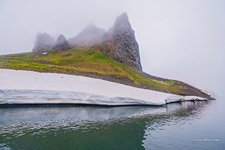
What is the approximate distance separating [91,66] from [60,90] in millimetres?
37127

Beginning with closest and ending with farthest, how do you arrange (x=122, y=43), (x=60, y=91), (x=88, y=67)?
(x=60, y=91)
(x=88, y=67)
(x=122, y=43)

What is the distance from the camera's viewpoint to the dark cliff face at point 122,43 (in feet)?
372

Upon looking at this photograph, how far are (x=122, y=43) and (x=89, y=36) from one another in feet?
103

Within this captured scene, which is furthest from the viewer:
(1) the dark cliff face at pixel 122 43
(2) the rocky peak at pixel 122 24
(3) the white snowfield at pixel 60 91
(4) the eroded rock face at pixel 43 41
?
(4) the eroded rock face at pixel 43 41

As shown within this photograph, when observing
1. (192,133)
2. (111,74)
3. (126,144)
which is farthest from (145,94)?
(126,144)

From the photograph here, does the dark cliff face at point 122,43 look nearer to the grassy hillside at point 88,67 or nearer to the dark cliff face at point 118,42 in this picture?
the dark cliff face at point 118,42

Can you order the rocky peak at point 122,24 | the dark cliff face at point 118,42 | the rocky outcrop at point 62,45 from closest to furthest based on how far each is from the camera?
the dark cliff face at point 118,42, the rocky peak at point 122,24, the rocky outcrop at point 62,45

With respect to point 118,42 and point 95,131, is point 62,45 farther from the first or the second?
point 95,131

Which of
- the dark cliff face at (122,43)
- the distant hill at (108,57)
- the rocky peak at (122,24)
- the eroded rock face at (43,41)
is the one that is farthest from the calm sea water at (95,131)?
the eroded rock face at (43,41)

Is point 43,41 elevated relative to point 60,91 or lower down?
elevated

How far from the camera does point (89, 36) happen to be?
472ft

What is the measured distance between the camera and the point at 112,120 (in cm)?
4203

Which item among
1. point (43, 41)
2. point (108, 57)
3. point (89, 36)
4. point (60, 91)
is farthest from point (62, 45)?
point (60, 91)

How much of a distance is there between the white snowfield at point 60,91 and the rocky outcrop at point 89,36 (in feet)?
233
